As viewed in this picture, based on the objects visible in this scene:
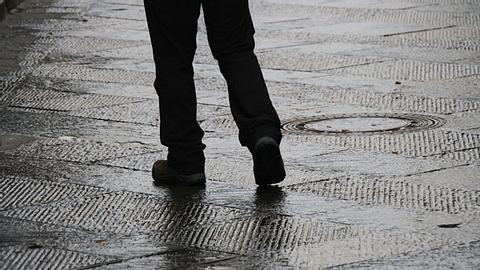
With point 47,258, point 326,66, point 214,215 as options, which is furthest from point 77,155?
point 326,66

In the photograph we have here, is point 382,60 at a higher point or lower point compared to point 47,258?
lower

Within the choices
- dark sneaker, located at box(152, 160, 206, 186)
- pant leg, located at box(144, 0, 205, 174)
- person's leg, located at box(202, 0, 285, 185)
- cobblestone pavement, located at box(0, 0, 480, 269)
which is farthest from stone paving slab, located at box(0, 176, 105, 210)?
person's leg, located at box(202, 0, 285, 185)

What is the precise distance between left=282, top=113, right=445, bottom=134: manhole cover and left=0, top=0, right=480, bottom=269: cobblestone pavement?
0.02 meters

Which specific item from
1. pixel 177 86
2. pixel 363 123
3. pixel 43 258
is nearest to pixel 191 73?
pixel 177 86

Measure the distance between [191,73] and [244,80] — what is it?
0.96 feet

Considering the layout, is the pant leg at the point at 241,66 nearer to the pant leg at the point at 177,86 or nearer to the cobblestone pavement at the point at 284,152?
the pant leg at the point at 177,86

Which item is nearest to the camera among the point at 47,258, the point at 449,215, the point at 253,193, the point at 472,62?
the point at 47,258

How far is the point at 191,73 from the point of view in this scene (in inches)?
266

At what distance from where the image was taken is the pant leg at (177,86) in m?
6.61

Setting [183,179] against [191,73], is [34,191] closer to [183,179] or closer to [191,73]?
[183,179]

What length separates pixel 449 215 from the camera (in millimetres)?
5883

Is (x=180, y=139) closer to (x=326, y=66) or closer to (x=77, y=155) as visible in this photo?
(x=77, y=155)

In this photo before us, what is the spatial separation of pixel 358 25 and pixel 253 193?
676 cm

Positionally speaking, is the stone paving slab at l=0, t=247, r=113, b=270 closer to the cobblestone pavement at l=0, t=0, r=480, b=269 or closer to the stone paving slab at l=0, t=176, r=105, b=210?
the cobblestone pavement at l=0, t=0, r=480, b=269
